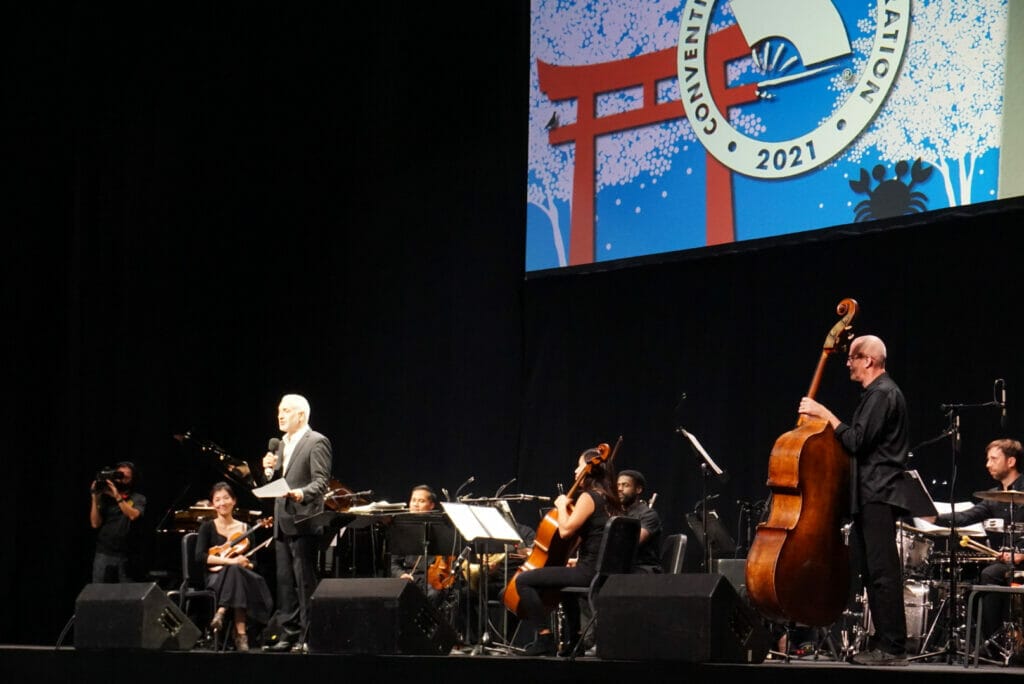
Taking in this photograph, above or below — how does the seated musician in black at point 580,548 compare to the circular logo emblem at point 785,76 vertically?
below

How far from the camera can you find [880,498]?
5.27 meters

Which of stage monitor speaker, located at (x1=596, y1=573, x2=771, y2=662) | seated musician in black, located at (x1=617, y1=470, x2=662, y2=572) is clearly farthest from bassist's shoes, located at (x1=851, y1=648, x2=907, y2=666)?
seated musician in black, located at (x1=617, y1=470, x2=662, y2=572)

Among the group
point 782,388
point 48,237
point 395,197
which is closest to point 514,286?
point 395,197

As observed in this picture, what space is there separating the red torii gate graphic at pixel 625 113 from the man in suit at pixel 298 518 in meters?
3.14

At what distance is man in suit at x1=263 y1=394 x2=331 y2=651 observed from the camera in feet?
22.9

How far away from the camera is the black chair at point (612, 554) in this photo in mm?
6176

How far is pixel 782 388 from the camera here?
27.9ft

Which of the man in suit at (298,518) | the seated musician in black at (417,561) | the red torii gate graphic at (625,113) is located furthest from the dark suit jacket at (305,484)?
the red torii gate graphic at (625,113)

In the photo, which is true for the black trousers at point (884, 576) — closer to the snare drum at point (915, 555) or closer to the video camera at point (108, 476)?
the snare drum at point (915, 555)

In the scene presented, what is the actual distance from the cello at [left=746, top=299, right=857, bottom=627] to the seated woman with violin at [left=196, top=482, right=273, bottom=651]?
3977 mm

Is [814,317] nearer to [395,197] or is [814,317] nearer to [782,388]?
[782,388]

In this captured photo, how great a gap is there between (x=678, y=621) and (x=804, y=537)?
0.61 metres

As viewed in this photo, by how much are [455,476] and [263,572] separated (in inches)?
66.2

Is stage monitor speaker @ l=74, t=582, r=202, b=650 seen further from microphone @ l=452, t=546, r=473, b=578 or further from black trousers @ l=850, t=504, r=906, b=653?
black trousers @ l=850, t=504, r=906, b=653
